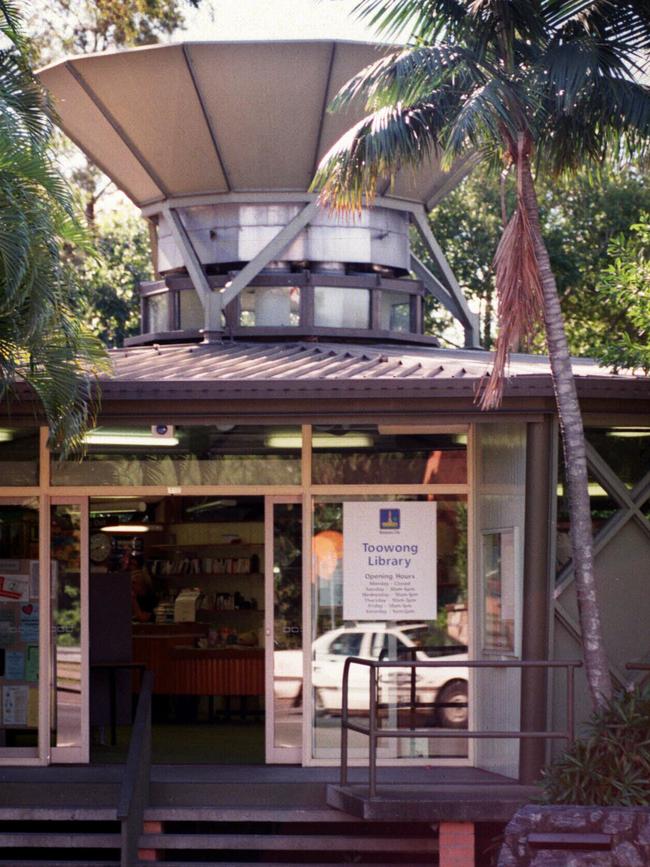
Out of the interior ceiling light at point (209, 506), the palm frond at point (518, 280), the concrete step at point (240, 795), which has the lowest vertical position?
the concrete step at point (240, 795)

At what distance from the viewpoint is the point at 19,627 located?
11883 mm

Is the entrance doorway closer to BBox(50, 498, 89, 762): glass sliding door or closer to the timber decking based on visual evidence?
BBox(50, 498, 89, 762): glass sliding door

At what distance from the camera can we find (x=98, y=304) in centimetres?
2903

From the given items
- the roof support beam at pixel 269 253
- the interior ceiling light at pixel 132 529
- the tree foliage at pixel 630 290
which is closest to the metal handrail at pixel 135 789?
the tree foliage at pixel 630 290

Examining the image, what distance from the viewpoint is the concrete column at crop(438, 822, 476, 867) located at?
32.4ft

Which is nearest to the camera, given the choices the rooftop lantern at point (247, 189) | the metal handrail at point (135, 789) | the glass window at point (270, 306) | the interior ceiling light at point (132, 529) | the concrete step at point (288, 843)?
the metal handrail at point (135, 789)

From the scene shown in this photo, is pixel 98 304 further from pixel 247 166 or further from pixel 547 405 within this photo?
pixel 547 405

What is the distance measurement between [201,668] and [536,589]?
5260 millimetres

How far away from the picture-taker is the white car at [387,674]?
37.8 ft

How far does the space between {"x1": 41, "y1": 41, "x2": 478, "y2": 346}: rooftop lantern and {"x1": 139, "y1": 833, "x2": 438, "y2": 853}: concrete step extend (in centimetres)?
548

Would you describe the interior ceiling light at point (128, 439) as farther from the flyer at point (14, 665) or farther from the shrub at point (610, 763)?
the shrub at point (610, 763)

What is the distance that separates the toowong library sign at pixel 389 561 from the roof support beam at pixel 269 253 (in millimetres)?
3318

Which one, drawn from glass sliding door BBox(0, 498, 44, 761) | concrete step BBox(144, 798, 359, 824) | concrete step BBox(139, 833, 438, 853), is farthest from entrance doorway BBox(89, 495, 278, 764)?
concrete step BBox(139, 833, 438, 853)

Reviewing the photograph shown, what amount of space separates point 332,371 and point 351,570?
6.15 feet
